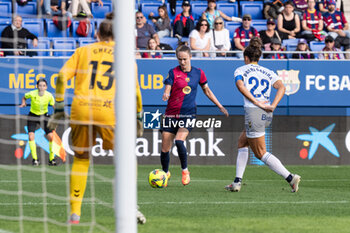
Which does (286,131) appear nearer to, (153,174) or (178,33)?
(178,33)

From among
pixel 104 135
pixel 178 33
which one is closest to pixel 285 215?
pixel 104 135

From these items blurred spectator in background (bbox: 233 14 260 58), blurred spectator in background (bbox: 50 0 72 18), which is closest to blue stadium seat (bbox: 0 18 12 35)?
blurred spectator in background (bbox: 50 0 72 18)

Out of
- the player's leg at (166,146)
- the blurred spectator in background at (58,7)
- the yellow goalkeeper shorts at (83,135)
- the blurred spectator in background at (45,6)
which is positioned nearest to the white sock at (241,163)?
the player's leg at (166,146)

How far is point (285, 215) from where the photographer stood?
7645mm

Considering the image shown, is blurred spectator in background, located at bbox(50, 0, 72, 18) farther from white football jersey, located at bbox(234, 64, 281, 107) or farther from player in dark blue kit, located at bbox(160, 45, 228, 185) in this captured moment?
white football jersey, located at bbox(234, 64, 281, 107)

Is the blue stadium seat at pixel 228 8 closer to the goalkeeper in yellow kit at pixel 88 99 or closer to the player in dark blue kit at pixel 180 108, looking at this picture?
the player in dark blue kit at pixel 180 108

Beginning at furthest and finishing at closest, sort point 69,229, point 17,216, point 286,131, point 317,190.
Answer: point 286,131
point 317,190
point 17,216
point 69,229

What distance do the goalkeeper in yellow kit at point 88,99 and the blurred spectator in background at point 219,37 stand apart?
395 inches

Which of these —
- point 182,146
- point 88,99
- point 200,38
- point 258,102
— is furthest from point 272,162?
point 200,38

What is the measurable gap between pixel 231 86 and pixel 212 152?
146cm

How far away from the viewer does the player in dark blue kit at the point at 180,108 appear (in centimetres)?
1105

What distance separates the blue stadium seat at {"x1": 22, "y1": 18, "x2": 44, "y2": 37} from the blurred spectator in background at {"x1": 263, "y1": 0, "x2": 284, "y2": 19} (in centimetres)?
538

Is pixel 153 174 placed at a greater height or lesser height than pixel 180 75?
lesser

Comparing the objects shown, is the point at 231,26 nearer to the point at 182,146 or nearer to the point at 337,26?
the point at 337,26
